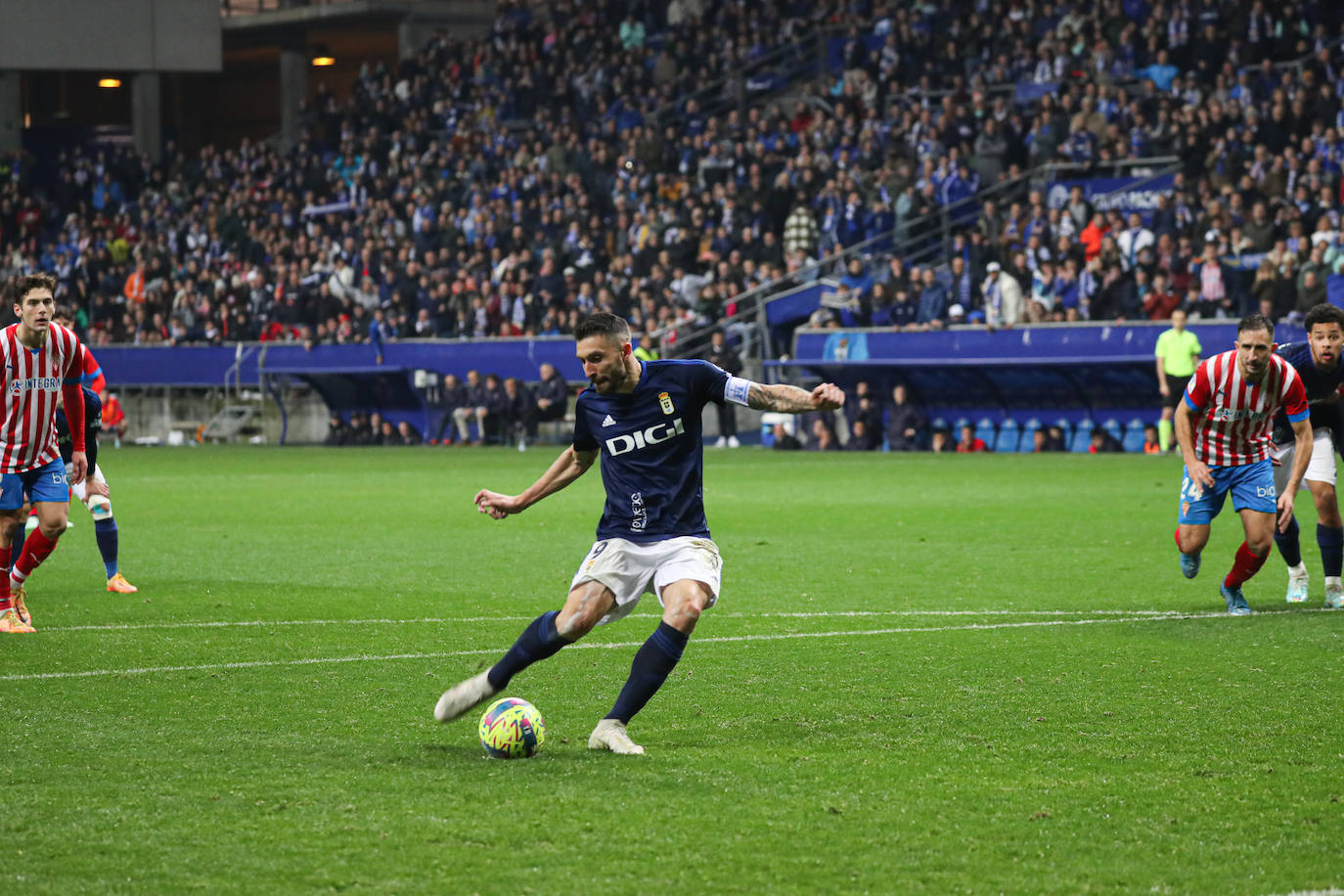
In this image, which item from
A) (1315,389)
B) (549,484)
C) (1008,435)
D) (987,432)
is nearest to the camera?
(549,484)

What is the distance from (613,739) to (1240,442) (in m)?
4.98

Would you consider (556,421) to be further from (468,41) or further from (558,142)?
(468,41)

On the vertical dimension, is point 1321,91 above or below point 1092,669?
above

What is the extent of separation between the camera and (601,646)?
9.02 m

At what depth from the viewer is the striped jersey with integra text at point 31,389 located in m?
9.32

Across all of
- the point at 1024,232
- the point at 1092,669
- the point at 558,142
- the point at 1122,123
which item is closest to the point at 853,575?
the point at 1092,669

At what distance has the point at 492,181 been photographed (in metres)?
38.3

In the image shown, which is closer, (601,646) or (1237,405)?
(601,646)

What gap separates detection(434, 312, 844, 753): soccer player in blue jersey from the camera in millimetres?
6332

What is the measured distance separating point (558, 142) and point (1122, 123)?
43.8ft

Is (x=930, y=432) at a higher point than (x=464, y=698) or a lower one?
lower

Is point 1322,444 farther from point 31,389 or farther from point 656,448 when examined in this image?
point 31,389

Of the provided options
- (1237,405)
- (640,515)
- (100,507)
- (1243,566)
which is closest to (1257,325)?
(1237,405)

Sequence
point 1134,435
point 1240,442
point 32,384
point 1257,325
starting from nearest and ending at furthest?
point 1257,325, point 32,384, point 1240,442, point 1134,435
